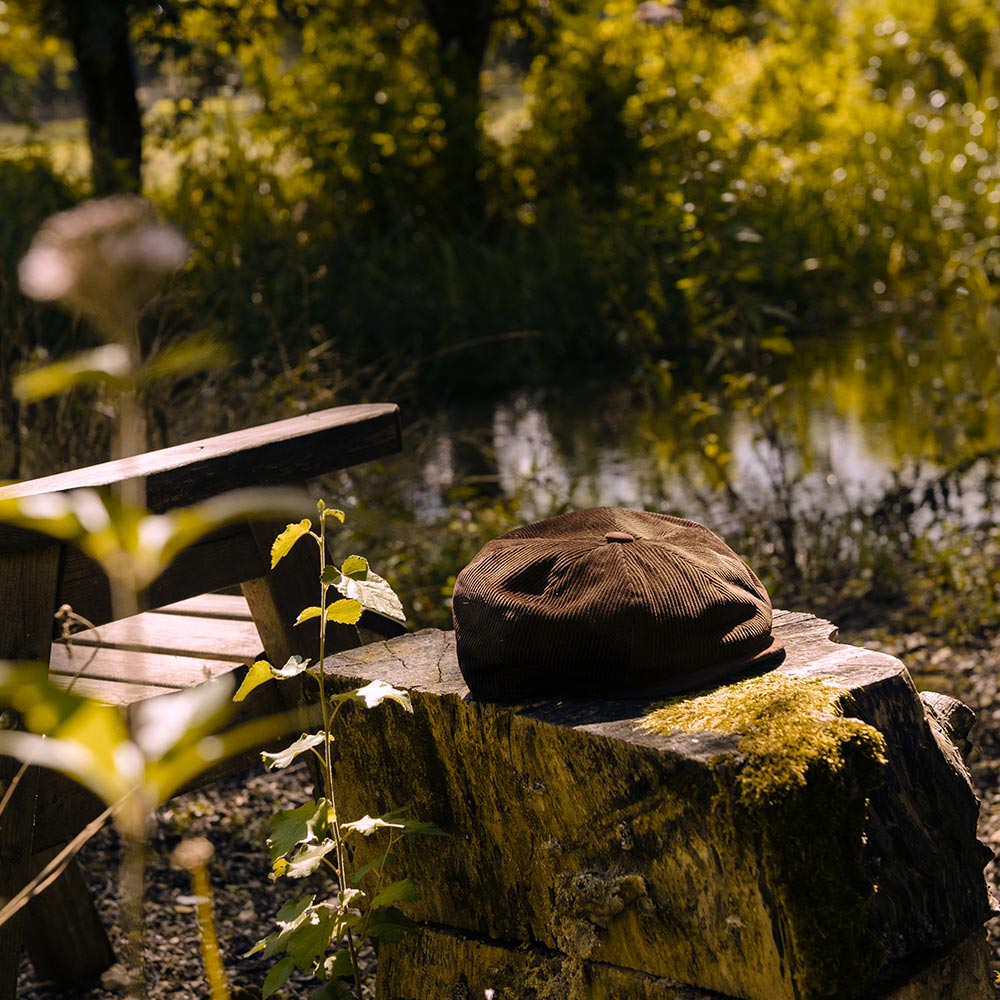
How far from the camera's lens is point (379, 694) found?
2.25 meters

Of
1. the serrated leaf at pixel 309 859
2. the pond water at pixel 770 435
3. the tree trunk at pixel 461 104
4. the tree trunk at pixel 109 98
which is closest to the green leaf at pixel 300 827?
the serrated leaf at pixel 309 859

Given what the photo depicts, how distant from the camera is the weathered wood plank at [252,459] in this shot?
2.51 m

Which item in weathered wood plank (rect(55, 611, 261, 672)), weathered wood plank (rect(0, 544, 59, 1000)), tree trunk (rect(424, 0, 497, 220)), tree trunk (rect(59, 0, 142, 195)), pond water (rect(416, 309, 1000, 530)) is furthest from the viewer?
tree trunk (rect(424, 0, 497, 220))

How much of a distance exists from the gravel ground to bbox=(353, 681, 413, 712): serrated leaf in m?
0.78

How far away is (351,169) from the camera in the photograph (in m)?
12.4

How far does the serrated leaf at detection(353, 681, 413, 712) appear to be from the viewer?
224 cm

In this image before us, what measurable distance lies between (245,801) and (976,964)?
7.66ft

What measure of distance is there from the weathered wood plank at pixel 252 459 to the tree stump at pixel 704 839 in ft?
1.61

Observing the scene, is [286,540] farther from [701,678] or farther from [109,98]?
[109,98]

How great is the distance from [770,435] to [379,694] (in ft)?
10.9

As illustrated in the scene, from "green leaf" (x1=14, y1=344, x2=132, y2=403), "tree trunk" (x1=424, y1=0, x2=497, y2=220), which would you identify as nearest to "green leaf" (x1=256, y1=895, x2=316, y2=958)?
"green leaf" (x1=14, y1=344, x2=132, y2=403)

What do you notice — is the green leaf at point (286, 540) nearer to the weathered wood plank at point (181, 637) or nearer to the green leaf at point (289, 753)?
the green leaf at point (289, 753)

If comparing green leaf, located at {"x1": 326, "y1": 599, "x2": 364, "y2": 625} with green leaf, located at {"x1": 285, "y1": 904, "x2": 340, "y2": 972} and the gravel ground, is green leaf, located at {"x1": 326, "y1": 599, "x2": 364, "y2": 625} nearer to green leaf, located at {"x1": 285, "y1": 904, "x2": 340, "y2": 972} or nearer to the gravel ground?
green leaf, located at {"x1": 285, "y1": 904, "x2": 340, "y2": 972}

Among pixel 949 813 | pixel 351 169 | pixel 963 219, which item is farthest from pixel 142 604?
pixel 351 169
